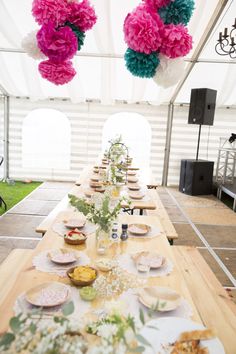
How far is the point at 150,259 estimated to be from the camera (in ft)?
7.21

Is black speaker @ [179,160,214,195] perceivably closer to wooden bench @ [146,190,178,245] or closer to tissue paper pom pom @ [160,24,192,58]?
wooden bench @ [146,190,178,245]

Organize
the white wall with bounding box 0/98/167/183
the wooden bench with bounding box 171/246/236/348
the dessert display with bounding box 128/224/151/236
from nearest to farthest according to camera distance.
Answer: the wooden bench with bounding box 171/246/236/348, the dessert display with bounding box 128/224/151/236, the white wall with bounding box 0/98/167/183

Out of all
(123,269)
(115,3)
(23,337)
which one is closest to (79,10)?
(123,269)

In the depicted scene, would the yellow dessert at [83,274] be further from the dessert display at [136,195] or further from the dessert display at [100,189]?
the dessert display at [100,189]

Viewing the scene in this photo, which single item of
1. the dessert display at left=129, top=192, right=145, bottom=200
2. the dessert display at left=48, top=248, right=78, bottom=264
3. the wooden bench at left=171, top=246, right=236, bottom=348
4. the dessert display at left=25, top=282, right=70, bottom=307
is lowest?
the wooden bench at left=171, top=246, right=236, bottom=348

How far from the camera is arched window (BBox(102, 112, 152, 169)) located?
9.53 metres

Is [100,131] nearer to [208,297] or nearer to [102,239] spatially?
[102,239]

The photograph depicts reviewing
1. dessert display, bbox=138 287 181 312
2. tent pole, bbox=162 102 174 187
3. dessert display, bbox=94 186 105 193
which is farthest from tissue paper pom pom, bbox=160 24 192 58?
tent pole, bbox=162 102 174 187

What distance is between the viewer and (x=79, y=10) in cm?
230

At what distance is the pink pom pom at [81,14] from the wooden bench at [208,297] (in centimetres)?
190


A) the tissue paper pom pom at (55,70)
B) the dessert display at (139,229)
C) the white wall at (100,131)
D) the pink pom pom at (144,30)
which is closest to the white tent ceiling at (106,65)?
the white wall at (100,131)

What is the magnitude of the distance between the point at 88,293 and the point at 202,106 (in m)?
6.63

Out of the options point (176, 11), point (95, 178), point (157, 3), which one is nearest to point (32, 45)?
point (157, 3)

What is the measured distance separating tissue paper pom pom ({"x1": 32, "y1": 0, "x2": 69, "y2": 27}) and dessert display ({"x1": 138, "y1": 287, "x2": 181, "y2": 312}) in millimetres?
1766
